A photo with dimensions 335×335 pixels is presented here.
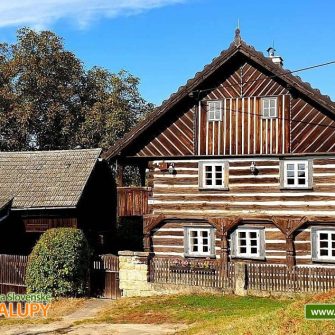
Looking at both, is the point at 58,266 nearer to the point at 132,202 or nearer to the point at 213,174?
the point at 132,202

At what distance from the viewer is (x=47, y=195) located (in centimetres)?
2759

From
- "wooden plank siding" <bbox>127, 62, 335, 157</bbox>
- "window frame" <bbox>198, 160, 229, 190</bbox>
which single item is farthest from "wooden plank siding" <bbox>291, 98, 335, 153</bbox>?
"window frame" <bbox>198, 160, 229, 190</bbox>

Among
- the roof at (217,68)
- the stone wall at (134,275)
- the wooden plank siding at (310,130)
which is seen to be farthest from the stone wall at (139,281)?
the wooden plank siding at (310,130)

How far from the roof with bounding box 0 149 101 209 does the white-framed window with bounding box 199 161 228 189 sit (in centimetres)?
649

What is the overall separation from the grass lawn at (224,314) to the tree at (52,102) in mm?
21181

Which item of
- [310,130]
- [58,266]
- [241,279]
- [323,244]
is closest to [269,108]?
[310,130]

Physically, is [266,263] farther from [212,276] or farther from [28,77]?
[28,77]

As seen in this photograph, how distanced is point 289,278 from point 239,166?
592 cm

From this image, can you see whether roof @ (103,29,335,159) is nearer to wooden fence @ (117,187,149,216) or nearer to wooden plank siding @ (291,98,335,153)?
wooden plank siding @ (291,98,335,153)

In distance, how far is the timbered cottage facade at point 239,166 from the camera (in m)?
23.6

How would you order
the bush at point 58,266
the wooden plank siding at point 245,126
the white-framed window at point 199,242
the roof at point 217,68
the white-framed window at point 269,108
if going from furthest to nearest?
the white-framed window at point 199,242 → the white-framed window at point 269,108 → the bush at point 58,266 → the wooden plank siding at point 245,126 → the roof at point 217,68

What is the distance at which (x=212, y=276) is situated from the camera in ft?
→ 76.3

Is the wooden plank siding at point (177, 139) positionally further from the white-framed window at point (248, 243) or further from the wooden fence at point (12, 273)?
the wooden fence at point (12, 273)

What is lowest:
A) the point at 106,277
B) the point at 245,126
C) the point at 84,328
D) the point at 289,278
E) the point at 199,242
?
the point at 84,328
